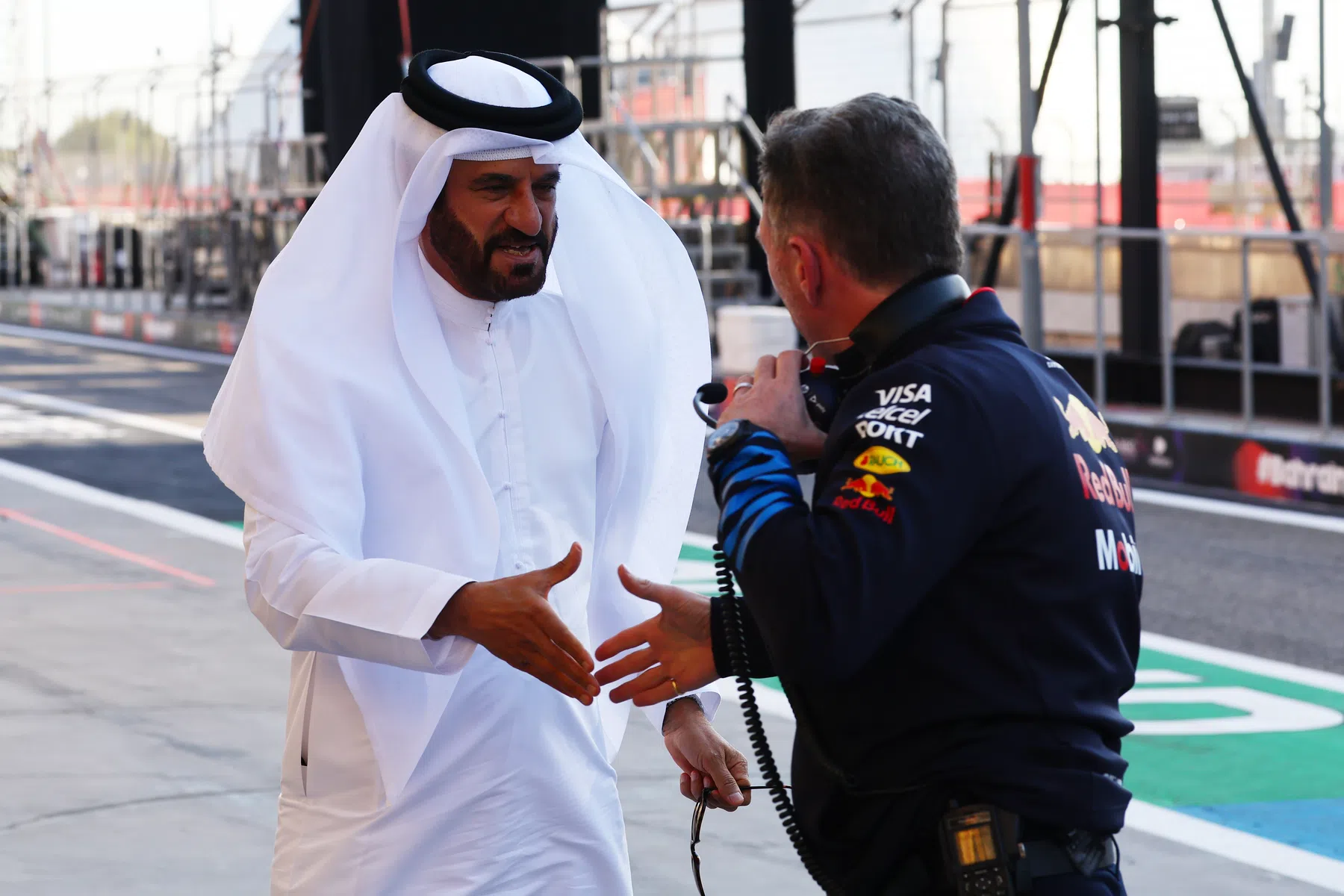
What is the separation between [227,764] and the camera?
6.06 meters

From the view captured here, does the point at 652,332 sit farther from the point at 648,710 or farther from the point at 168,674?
the point at 168,674

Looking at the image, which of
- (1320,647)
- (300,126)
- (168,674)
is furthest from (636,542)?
(300,126)

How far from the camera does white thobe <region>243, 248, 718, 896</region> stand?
2721 millimetres

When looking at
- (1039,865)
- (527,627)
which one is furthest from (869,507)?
(527,627)

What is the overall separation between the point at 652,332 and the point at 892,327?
0.90 m

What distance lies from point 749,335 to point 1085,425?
44.4 ft

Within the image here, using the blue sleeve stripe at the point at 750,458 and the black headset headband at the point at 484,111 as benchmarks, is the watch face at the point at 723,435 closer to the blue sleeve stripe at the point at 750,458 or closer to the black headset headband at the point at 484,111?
the blue sleeve stripe at the point at 750,458

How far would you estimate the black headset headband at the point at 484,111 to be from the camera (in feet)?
9.44

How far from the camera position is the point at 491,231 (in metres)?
2.93

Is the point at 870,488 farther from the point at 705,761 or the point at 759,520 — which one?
the point at 705,761

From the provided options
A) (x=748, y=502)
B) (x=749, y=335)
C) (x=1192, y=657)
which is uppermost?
(x=749, y=335)

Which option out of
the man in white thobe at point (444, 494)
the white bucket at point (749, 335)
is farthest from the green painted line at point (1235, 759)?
the white bucket at point (749, 335)

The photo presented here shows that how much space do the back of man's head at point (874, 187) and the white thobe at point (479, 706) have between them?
737 millimetres

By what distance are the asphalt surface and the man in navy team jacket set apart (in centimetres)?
274
